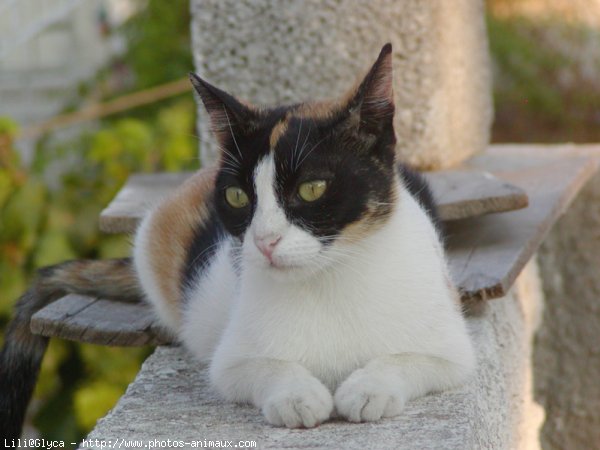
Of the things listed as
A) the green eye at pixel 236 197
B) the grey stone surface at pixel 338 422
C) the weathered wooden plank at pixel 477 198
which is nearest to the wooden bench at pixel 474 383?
the grey stone surface at pixel 338 422

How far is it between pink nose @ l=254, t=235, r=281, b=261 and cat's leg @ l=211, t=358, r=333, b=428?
29 centimetres

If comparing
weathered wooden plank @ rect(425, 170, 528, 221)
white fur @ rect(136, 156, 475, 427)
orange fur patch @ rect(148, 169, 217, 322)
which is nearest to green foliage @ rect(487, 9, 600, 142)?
weathered wooden plank @ rect(425, 170, 528, 221)

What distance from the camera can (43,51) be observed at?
342 inches

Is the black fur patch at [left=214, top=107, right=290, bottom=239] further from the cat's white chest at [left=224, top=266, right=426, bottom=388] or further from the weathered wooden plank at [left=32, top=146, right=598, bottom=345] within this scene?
the weathered wooden plank at [left=32, top=146, right=598, bottom=345]

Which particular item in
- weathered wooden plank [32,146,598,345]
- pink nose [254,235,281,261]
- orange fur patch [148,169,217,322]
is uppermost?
pink nose [254,235,281,261]

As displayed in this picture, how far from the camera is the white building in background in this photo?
8.40 meters

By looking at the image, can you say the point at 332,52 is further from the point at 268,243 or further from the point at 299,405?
the point at 299,405

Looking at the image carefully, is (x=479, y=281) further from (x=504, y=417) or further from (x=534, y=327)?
(x=534, y=327)

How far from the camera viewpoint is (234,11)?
3580mm

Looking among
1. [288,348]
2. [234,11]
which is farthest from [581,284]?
[288,348]

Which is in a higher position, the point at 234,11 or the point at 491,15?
the point at 234,11

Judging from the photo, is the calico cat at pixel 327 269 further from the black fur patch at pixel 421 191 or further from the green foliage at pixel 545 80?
the green foliage at pixel 545 80

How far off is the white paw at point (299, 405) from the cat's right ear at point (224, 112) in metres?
0.59

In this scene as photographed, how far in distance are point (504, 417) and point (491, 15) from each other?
20.2 ft
